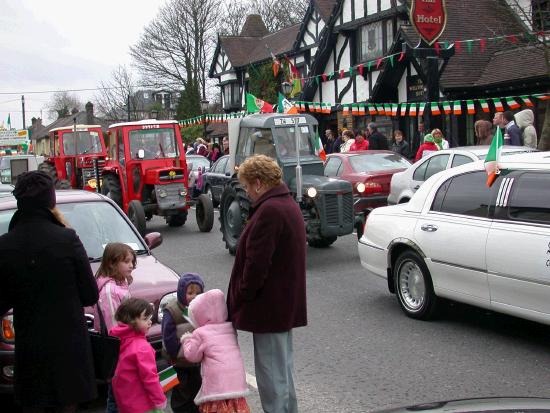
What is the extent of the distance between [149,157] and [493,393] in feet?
36.1

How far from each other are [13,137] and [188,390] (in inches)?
1851

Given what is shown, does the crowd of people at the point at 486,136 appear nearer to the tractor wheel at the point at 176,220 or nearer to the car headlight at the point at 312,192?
the car headlight at the point at 312,192

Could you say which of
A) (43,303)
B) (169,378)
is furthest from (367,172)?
(43,303)

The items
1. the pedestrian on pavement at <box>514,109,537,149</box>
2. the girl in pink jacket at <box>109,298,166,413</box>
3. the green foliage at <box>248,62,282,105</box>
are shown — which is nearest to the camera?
the girl in pink jacket at <box>109,298,166,413</box>

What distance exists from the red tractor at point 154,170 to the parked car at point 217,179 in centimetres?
382

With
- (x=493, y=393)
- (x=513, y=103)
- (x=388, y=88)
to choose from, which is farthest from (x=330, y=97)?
(x=493, y=393)

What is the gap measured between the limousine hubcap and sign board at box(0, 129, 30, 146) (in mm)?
44110

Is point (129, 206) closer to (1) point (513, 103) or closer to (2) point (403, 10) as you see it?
(1) point (513, 103)

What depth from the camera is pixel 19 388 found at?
380cm

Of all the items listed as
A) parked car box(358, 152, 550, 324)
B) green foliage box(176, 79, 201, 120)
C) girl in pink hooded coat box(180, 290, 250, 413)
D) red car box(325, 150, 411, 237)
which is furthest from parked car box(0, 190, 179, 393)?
green foliage box(176, 79, 201, 120)

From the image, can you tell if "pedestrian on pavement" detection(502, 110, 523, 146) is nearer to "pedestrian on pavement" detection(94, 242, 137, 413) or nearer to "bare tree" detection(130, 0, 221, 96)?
A: "pedestrian on pavement" detection(94, 242, 137, 413)

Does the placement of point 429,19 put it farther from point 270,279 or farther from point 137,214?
point 270,279

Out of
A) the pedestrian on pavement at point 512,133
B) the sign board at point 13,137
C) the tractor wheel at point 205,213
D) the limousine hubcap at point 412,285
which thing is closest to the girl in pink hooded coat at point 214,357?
the limousine hubcap at point 412,285

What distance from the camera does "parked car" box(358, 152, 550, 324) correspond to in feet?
20.1
